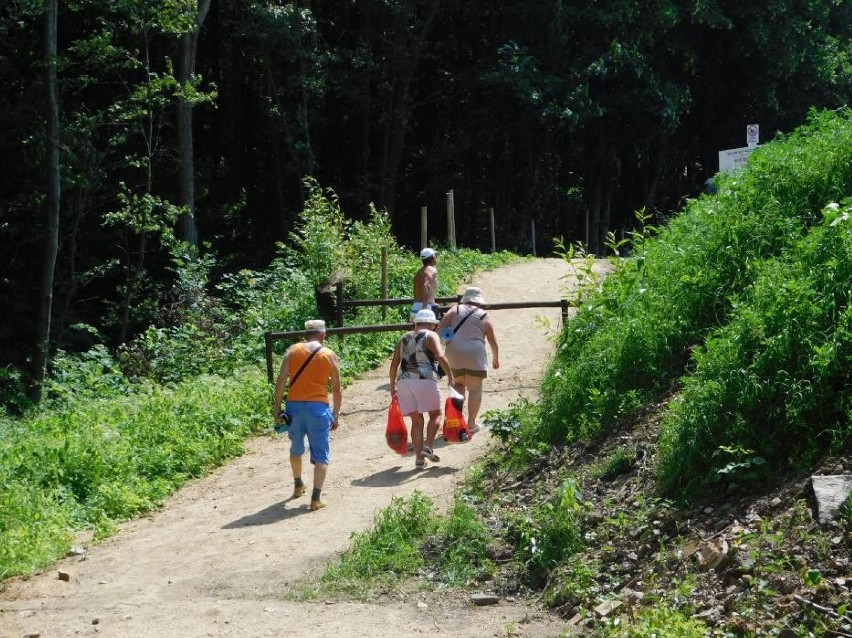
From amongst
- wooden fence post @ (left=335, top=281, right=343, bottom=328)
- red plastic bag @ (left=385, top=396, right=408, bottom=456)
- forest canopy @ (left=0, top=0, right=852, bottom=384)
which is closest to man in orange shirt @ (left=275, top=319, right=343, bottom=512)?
red plastic bag @ (left=385, top=396, right=408, bottom=456)

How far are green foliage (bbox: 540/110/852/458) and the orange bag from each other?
2.54 ft

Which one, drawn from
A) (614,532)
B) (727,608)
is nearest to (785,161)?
(614,532)

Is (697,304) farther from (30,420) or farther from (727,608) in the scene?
(30,420)

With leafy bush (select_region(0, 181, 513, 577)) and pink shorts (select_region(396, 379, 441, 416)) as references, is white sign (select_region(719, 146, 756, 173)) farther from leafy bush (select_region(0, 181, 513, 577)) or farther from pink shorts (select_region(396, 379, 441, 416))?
leafy bush (select_region(0, 181, 513, 577))

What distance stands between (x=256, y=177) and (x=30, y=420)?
23.3m

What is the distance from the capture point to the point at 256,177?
37281mm

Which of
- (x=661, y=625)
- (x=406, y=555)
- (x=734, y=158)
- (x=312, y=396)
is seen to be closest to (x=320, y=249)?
(x=734, y=158)

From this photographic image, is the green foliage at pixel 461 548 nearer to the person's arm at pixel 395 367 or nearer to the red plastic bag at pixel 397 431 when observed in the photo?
the red plastic bag at pixel 397 431

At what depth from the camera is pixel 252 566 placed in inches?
356

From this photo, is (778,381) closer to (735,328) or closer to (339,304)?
(735,328)

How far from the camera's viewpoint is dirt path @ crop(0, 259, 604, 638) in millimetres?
7633

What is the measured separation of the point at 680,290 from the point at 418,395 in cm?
270

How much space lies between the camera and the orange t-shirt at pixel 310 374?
408 inches

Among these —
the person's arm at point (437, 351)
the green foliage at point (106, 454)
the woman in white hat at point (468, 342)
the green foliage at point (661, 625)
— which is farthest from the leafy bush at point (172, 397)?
the green foliage at point (661, 625)
